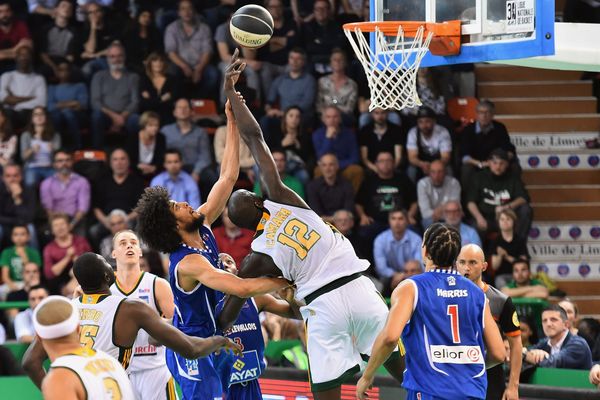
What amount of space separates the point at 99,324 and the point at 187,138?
7.32m

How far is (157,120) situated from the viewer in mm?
14258

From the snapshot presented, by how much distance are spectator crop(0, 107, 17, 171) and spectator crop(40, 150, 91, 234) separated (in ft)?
2.48

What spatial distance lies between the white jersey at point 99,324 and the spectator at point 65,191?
6.57 metres

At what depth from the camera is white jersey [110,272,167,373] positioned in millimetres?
8445

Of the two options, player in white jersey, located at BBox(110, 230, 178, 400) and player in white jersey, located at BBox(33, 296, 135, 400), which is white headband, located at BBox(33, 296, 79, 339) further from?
player in white jersey, located at BBox(110, 230, 178, 400)

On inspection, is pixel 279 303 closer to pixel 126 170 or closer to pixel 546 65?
pixel 546 65

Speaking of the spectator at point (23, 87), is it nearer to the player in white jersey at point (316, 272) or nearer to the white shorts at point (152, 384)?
the white shorts at point (152, 384)

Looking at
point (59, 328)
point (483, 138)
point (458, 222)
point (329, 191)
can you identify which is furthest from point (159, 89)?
point (59, 328)

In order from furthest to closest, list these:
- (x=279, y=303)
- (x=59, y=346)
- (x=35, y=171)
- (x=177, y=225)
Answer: (x=35, y=171) < (x=279, y=303) < (x=177, y=225) < (x=59, y=346)

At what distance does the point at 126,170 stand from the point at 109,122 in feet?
4.26

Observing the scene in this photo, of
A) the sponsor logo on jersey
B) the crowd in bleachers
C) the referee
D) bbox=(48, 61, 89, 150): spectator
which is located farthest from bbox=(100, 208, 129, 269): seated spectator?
the sponsor logo on jersey

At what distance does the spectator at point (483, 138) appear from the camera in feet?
46.8

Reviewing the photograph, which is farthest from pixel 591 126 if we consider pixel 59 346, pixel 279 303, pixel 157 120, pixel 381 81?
pixel 59 346

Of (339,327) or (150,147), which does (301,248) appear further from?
(150,147)
